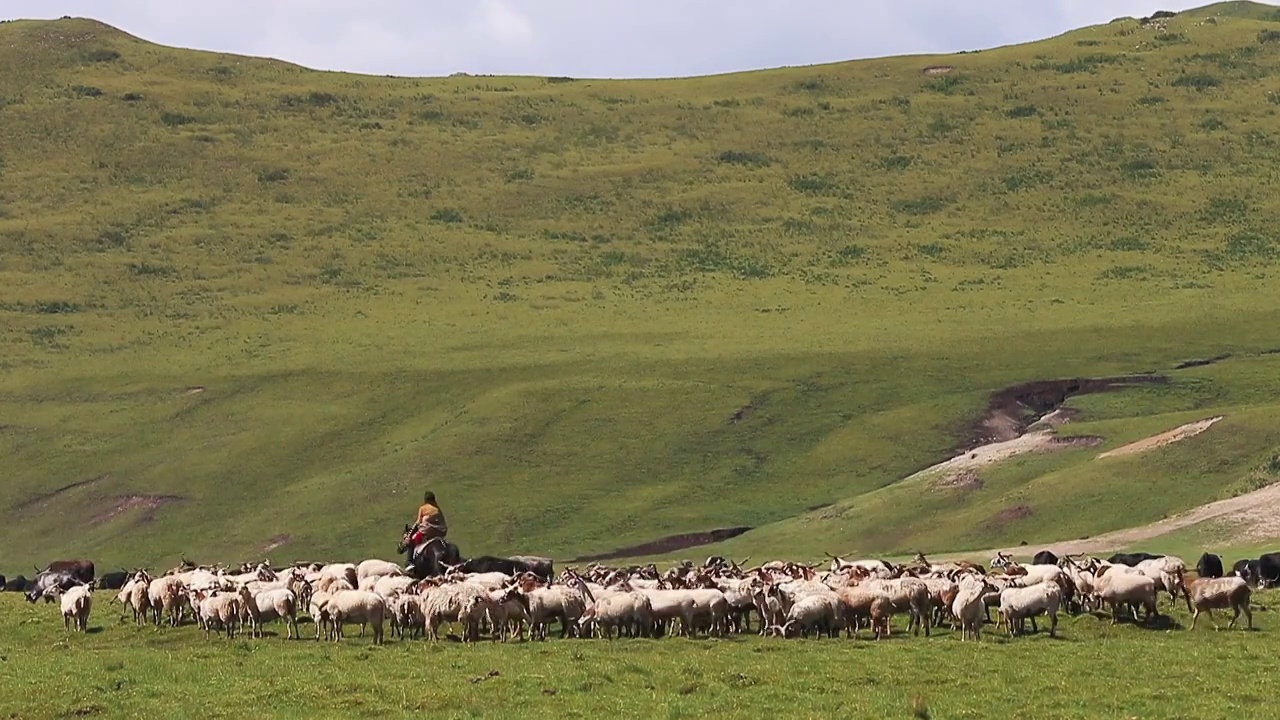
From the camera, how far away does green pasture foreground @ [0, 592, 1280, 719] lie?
2217 centimetres

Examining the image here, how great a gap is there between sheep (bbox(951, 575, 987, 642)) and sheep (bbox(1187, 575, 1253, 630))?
10.9 ft

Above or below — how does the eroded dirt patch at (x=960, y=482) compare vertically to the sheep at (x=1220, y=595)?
above

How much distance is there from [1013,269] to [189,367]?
44069 mm

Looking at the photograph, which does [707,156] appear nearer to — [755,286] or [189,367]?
[755,286]

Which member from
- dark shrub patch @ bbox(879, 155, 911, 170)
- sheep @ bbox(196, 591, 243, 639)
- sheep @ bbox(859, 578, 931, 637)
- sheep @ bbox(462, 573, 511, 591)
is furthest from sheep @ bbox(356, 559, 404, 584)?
dark shrub patch @ bbox(879, 155, 911, 170)

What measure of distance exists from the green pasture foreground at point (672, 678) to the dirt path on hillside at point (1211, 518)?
20.2 m

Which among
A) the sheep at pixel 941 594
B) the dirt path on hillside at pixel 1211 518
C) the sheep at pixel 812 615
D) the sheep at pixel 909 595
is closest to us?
the sheep at pixel 812 615

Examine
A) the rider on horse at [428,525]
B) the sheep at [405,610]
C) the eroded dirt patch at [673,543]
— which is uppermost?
the eroded dirt patch at [673,543]

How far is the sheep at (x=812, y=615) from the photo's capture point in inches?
1163

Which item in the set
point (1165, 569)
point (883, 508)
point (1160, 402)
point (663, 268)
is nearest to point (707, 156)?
point (663, 268)

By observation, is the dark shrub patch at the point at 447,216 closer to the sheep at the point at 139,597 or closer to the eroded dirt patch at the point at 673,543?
the eroded dirt patch at the point at 673,543

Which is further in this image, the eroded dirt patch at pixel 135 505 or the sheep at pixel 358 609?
the eroded dirt patch at pixel 135 505

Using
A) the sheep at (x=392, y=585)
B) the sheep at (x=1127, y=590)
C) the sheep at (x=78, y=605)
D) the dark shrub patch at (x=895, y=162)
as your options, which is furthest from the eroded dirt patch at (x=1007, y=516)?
the dark shrub patch at (x=895, y=162)

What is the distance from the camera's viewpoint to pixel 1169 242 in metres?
109
